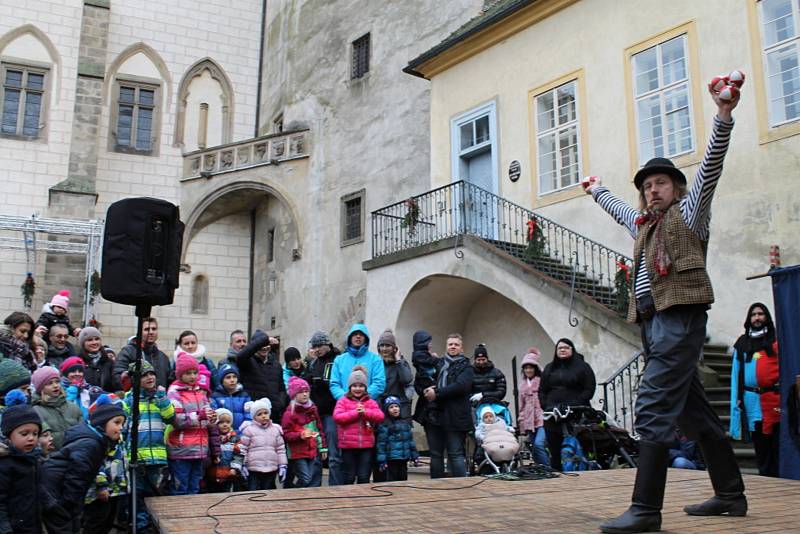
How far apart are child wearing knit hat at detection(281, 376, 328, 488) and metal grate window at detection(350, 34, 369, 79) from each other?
15.6 meters

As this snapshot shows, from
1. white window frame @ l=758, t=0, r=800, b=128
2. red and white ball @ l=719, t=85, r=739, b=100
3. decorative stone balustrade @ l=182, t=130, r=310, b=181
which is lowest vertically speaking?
red and white ball @ l=719, t=85, r=739, b=100

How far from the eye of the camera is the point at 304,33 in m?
25.7

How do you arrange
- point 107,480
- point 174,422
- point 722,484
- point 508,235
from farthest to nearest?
point 508,235 < point 174,422 < point 107,480 < point 722,484

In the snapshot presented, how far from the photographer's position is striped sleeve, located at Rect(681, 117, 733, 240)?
386 cm

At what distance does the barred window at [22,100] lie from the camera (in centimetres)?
2441

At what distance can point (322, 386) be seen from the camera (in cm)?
896

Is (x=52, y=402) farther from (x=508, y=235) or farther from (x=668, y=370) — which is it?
(x=508, y=235)

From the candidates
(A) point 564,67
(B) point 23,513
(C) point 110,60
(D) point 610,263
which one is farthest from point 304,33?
(B) point 23,513

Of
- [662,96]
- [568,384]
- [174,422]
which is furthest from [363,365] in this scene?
[662,96]

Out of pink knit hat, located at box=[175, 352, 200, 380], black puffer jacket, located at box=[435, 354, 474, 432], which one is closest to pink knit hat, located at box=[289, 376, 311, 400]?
pink knit hat, located at box=[175, 352, 200, 380]

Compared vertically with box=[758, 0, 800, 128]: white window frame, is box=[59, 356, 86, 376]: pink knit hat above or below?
below

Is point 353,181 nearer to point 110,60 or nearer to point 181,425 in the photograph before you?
point 110,60

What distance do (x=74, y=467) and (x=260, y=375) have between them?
310cm

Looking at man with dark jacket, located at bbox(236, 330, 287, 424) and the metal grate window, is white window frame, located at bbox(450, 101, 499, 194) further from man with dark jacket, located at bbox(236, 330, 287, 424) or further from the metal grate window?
man with dark jacket, located at bbox(236, 330, 287, 424)
